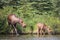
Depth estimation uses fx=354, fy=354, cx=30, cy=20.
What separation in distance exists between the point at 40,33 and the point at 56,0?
300 centimetres

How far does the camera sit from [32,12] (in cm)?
2678

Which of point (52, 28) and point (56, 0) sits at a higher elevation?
point (56, 0)


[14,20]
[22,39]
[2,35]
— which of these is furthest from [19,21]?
[22,39]

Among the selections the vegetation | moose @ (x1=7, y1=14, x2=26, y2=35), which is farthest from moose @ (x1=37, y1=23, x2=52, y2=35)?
moose @ (x1=7, y1=14, x2=26, y2=35)

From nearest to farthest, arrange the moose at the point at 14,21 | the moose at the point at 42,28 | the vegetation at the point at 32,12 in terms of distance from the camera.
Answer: the moose at the point at 42,28, the moose at the point at 14,21, the vegetation at the point at 32,12

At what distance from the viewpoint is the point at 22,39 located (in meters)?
20.7

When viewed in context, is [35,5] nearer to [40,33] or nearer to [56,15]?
[56,15]

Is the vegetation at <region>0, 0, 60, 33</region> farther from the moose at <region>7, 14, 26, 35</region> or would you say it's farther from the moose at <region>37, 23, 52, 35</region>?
the moose at <region>37, 23, 52, 35</region>

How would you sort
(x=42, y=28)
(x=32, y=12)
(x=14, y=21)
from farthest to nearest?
1. (x=32, y=12)
2. (x=14, y=21)
3. (x=42, y=28)

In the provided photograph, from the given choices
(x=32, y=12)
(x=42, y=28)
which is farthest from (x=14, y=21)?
(x=32, y=12)

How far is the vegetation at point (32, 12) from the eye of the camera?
2445cm

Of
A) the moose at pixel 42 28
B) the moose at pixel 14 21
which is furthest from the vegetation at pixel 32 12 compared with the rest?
the moose at pixel 42 28

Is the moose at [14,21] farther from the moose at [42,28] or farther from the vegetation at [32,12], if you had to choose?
the moose at [42,28]

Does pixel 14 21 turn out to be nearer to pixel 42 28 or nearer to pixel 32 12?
pixel 42 28
